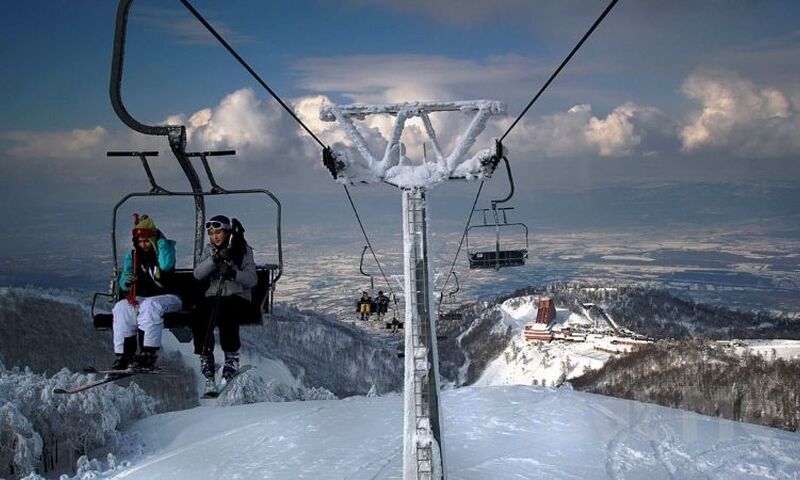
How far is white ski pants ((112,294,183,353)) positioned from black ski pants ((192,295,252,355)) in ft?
1.38

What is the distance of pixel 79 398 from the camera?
35750 mm

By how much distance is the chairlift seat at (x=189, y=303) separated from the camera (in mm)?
8211

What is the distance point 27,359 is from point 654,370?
4000 inches

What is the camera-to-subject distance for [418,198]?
26.3 feet

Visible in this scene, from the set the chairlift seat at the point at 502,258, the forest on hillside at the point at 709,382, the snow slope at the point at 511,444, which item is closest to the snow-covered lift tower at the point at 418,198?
the snow slope at the point at 511,444

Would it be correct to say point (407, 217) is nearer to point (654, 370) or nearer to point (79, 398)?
point (79, 398)

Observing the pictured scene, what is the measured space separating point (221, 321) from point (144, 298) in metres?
1.00

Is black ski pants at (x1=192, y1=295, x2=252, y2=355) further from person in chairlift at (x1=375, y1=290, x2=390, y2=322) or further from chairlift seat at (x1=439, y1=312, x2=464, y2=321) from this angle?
person in chairlift at (x1=375, y1=290, x2=390, y2=322)

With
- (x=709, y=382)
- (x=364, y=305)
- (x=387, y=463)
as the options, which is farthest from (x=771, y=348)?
(x=387, y=463)

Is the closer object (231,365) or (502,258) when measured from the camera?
(231,365)

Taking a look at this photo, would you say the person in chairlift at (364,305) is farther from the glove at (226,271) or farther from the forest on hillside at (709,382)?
the forest on hillside at (709,382)

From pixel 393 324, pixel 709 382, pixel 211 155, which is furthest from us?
pixel 709 382

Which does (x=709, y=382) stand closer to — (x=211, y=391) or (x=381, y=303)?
(x=381, y=303)

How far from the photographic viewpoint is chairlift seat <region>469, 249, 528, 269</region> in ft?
67.2
